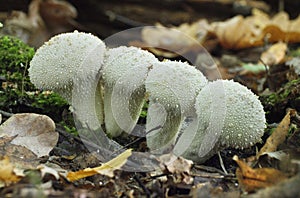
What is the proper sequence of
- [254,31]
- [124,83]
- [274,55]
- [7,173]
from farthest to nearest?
[254,31] → [274,55] → [124,83] → [7,173]

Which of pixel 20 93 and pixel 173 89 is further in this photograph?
pixel 20 93

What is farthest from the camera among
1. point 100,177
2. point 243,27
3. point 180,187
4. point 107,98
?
point 243,27

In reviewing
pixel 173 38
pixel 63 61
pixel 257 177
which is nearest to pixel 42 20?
pixel 173 38

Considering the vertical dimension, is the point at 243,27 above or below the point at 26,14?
above

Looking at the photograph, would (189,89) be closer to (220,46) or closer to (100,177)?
(100,177)

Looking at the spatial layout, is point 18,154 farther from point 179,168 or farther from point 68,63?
point 179,168

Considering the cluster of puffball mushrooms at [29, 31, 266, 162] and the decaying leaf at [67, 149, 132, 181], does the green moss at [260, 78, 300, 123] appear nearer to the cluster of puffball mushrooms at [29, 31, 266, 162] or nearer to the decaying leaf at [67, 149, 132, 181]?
the cluster of puffball mushrooms at [29, 31, 266, 162]

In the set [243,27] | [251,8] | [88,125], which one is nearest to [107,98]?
[88,125]

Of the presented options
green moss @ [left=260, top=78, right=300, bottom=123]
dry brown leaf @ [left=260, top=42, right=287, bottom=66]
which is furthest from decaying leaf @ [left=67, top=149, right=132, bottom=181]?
dry brown leaf @ [left=260, top=42, right=287, bottom=66]
